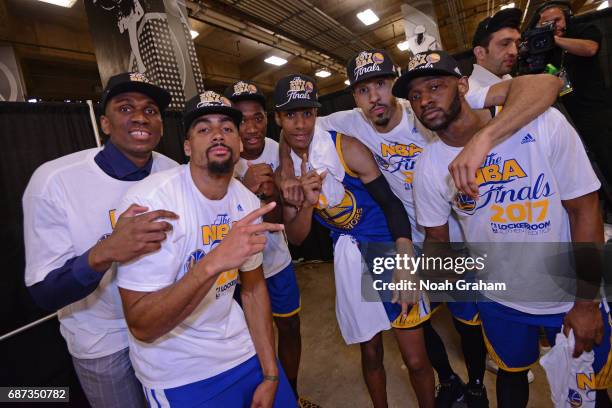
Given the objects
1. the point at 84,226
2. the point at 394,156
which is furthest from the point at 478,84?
the point at 84,226

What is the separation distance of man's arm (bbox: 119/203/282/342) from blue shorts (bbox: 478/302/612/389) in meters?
1.31

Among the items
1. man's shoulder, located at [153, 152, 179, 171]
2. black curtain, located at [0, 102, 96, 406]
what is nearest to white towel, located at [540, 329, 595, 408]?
man's shoulder, located at [153, 152, 179, 171]

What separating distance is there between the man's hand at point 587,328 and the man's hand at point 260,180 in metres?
1.74

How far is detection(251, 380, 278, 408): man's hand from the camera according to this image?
56.8 inches

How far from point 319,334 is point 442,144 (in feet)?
8.56

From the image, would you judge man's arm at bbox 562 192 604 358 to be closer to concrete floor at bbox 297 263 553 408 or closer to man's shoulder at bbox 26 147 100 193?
concrete floor at bbox 297 263 553 408

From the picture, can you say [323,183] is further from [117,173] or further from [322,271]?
[322,271]

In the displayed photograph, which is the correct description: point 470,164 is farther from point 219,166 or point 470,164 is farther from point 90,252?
point 90,252

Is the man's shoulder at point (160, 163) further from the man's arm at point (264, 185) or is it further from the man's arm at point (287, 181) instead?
the man's arm at point (287, 181)

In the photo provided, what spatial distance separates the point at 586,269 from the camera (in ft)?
4.58

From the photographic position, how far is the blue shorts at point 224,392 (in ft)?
4.17

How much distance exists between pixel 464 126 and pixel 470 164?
0.36 meters

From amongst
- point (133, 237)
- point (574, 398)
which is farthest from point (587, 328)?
point (133, 237)

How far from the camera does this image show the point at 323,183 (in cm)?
189
